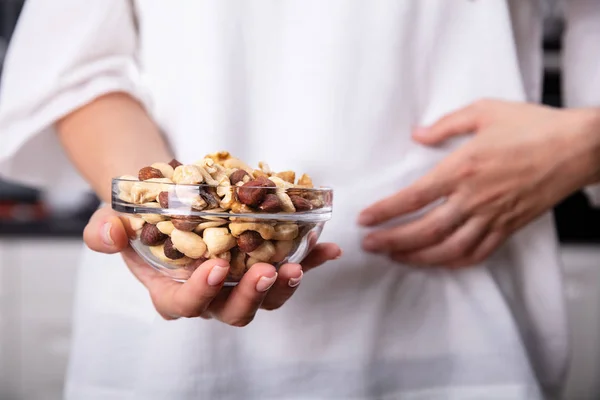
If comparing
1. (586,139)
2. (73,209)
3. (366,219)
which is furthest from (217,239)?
(73,209)

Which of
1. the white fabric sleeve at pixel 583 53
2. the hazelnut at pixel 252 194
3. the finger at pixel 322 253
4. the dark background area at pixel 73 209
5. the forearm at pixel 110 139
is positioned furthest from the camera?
the dark background area at pixel 73 209

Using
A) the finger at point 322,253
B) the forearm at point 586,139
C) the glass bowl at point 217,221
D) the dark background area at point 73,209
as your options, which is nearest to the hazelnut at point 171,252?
the glass bowl at point 217,221

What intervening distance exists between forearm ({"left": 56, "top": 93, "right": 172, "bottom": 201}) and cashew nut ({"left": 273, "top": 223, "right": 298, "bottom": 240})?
21 centimetres

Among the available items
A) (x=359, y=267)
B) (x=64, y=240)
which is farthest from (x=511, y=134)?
(x=64, y=240)

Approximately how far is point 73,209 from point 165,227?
1.45 meters

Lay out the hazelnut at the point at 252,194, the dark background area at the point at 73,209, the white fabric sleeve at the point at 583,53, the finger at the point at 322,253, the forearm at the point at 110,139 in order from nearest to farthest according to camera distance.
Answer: the hazelnut at the point at 252,194, the finger at the point at 322,253, the forearm at the point at 110,139, the white fabric sleeve at the point at 583,53, the dark background area at the point at 73,209

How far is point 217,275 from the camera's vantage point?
0.39 m

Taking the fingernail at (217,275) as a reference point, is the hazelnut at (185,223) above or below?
above

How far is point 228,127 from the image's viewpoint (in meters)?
0.61

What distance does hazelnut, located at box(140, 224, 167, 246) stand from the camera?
40 cm

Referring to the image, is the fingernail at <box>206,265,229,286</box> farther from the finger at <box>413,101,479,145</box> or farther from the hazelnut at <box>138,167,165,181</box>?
the finger at <box>413,101,479,145</box>

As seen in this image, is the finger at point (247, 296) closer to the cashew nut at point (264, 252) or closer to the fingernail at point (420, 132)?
Result: the cashew nut at point (264, 252)

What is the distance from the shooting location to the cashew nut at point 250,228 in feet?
1.26

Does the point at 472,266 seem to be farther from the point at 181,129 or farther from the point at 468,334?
the point at 181,129
